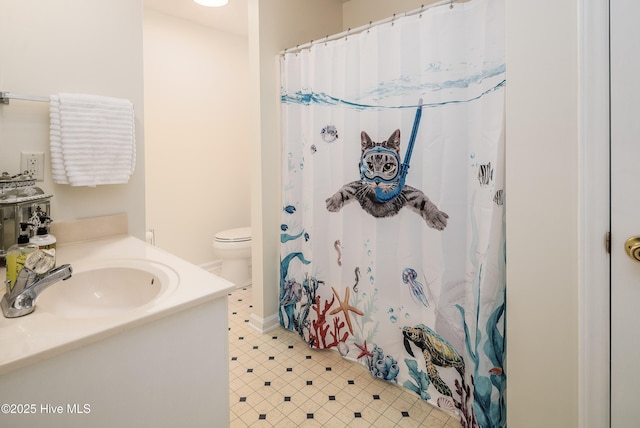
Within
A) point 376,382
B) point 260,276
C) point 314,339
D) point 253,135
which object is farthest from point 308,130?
point 376,382

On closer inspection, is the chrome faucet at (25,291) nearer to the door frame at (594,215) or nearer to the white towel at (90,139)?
the white towel at (90,139)

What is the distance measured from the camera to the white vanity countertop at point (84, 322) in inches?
26.8

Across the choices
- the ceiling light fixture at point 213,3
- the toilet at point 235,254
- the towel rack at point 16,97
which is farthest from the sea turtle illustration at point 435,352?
the ceiling light fixture at point 213,3

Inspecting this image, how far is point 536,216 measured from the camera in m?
1.11

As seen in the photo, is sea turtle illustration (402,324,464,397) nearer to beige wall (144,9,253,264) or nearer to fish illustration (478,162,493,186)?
fish illustration (478,162,493,186)

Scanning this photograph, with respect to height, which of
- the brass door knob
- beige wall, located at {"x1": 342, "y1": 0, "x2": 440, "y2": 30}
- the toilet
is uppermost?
beige wall, located at {"x1": 342, "y1": 0, "x2": 440, "y2": 30}

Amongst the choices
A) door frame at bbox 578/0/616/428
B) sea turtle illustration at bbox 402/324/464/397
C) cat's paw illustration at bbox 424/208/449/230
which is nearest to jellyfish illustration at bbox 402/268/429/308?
sea turtle illustration at bbox 402/324/464/397

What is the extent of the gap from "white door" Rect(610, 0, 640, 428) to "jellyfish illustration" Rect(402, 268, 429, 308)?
715 mm

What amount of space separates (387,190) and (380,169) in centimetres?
12

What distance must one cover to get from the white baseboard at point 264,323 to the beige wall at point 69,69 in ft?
3.46

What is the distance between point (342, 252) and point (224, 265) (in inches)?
59.3

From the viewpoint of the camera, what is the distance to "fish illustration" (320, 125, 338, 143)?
1902mm

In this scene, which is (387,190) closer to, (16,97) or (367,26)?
(367,26)

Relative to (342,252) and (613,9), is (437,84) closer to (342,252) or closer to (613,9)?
(613,9)
